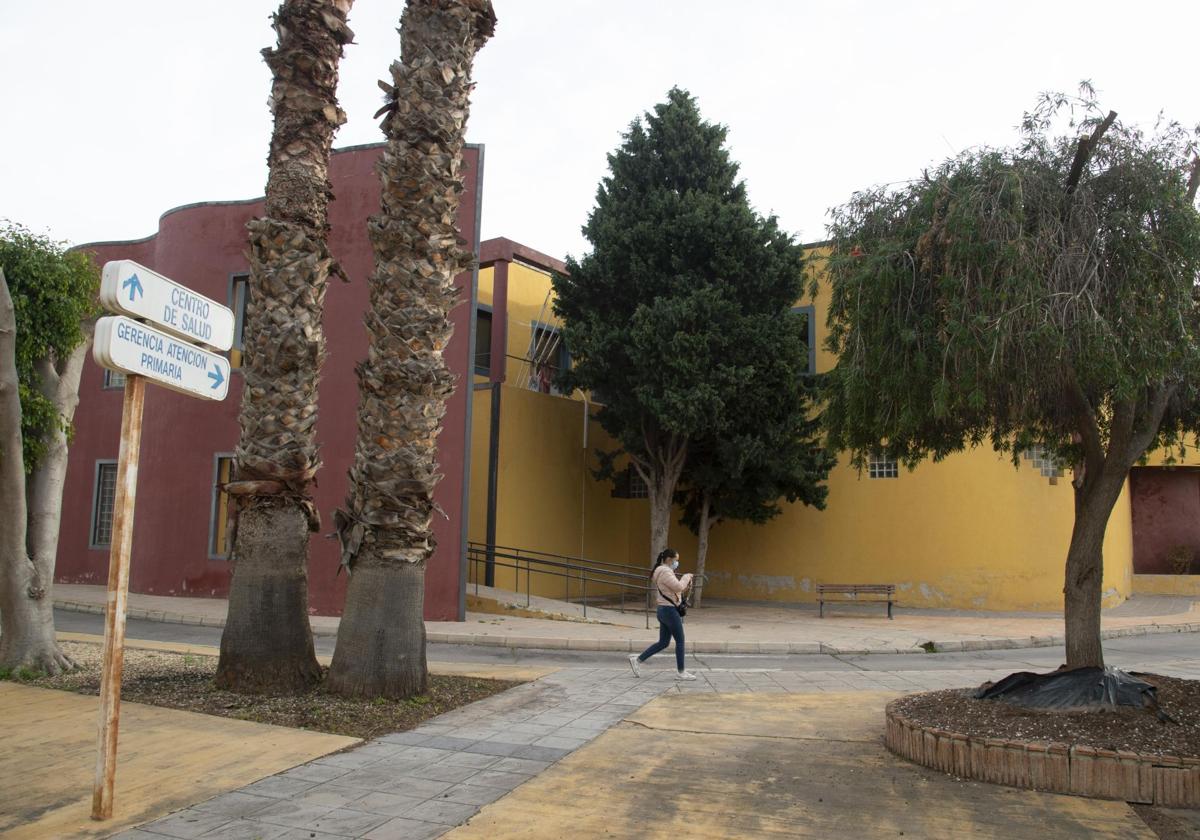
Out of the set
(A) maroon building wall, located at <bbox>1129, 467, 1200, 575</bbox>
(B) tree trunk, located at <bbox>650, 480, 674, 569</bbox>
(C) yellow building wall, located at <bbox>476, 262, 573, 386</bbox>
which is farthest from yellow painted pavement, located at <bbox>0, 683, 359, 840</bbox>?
(A) maroon building wall, located at <bbox>1129, 467, 1200, 575</bbox>

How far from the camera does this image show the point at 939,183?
6902 mm

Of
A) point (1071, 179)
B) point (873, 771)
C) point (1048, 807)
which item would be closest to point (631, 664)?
point (873, 771)

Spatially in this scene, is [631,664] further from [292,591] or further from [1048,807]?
[1048,807]

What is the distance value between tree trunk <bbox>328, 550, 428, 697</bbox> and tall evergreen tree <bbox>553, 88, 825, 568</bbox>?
35.2ft

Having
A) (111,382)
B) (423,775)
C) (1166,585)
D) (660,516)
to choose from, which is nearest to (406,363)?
(423,775)

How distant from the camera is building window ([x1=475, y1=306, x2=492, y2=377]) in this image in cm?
2266

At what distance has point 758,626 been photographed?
55.1 feet

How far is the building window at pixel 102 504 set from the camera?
69.2 ft

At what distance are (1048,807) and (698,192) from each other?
15.7m

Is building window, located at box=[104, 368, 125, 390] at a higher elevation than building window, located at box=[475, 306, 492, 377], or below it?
below

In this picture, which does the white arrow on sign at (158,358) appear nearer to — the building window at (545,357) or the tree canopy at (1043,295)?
the tree canopy at (1043,295)

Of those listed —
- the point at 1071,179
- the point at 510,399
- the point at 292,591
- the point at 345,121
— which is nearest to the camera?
the point at 1071,179

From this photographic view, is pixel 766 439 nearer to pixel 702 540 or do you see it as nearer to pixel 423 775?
pixel 702 540

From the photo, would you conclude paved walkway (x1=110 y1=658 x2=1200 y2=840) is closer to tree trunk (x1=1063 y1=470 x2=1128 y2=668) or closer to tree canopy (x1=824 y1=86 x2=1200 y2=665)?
tree trunk (x1=1063 y1=470 x2=1128 y2=668)
